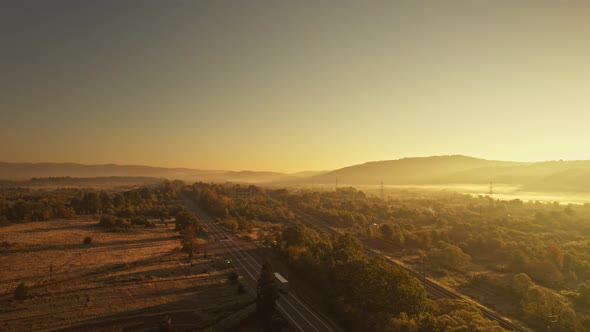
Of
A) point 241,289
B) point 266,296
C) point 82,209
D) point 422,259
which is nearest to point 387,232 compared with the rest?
point 422,259

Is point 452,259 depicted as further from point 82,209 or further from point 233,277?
point 82,209

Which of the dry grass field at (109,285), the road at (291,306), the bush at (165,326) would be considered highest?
the bush at (165,326)

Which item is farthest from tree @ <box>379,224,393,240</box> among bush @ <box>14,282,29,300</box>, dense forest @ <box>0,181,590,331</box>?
bush @ <box>14,282,29,300</box>

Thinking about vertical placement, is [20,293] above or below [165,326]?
above

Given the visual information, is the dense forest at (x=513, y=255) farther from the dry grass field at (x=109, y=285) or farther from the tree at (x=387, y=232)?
the dry grass field at (x=109, y=285)

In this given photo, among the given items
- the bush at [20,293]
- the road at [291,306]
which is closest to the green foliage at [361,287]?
the road at [291,306]

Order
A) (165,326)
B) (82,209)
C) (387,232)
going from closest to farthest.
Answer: (165,326), (387,232), (82,209)

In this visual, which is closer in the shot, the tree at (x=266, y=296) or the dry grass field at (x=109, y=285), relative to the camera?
the dry grass field at (x=109, y=285)

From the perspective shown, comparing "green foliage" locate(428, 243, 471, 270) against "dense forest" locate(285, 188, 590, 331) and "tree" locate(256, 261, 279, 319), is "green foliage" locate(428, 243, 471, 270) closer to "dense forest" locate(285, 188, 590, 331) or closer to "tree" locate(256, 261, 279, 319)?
"dense forest" locate(285, 188, 590, 331)

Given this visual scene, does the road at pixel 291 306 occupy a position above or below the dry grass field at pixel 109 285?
below
